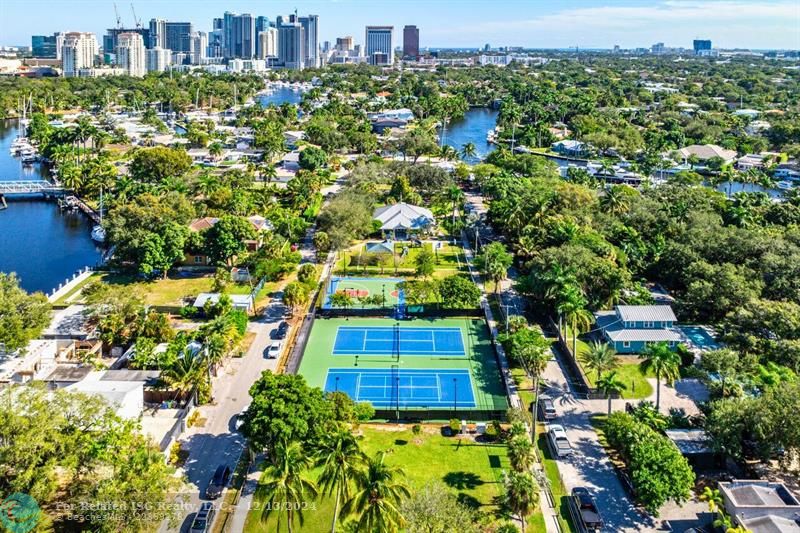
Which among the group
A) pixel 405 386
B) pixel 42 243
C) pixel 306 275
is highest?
pixel 306 275

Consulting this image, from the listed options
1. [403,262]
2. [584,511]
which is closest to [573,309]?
[584,511]

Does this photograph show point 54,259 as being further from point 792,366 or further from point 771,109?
point 771,109

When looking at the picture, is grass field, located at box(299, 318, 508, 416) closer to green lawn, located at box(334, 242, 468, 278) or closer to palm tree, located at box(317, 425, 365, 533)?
green lawn, located at box(334, 242, 468, 278)

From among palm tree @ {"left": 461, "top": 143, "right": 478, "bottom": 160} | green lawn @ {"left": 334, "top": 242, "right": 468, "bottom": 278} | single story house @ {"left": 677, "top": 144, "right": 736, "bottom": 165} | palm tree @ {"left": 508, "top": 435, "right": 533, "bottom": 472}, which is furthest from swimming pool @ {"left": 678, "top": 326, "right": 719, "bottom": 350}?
single story house @ {"left": 677, "top": 144, "right": 736, "bottom": 165}

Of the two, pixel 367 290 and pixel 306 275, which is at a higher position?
pixel 306 275

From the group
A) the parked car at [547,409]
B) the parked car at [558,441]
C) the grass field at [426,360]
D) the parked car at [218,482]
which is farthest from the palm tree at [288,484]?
the parked car at [547,409]

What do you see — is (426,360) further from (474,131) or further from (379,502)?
(474,131)
